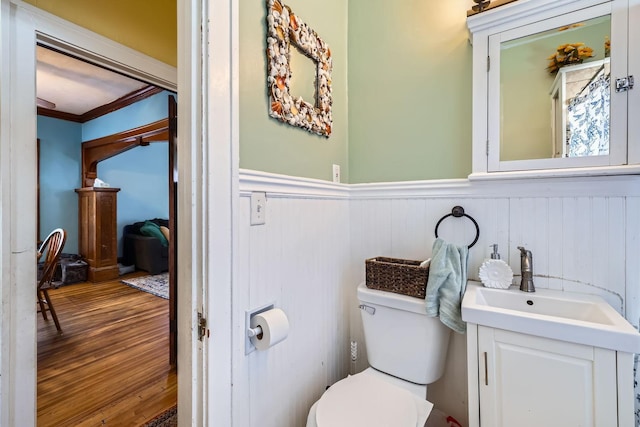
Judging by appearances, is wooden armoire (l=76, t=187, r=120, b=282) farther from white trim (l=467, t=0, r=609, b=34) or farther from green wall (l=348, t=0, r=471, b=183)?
white trim (l=467, t=0, r=609, b=34)

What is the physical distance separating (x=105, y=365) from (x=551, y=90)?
3113 mm

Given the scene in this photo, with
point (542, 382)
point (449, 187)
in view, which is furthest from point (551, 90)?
point (542, 382)

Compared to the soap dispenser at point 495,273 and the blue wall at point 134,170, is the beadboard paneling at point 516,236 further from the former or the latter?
the blue wall at point 134,170

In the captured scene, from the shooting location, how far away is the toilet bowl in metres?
0.96

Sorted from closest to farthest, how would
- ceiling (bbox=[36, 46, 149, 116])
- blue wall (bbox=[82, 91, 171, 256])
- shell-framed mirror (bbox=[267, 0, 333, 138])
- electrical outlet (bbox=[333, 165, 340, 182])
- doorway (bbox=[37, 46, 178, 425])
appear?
1. shell-framed mirror (bbox=[267, 0, 333, 138])
2. electrical outlet (bbox=[333, 165, 340, 182])
3. doorway (bbox=[37, 46, 178, 425])
4. ceiling (bbox=[36, 46, 149, 116])
5. blue wall (bbox=[82, 91, 171, 256])

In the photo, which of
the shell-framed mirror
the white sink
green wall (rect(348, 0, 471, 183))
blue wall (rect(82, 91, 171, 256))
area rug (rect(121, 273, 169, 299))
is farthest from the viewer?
blue wall (rect(82, 91, 171, 256))

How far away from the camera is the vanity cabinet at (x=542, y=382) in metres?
0.81

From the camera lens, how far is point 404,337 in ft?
4.05

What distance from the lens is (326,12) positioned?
56.4 inches

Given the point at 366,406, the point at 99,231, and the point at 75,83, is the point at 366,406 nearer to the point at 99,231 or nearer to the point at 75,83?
the point at 75,83

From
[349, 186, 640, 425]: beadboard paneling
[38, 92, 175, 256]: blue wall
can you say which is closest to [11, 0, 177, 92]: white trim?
[349, 186, 640, 425]: beadboard paneling

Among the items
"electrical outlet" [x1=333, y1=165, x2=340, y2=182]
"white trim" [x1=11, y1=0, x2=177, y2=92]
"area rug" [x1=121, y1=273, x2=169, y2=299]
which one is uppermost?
"white trim" [x1=11, y1=0, x2=177, y2=92]

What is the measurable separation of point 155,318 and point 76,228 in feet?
9.03

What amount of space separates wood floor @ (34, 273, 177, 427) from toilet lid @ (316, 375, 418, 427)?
3.96 ft
